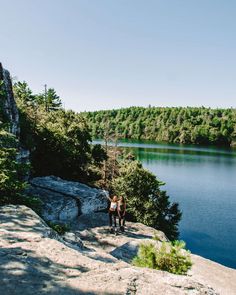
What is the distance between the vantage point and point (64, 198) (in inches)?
907

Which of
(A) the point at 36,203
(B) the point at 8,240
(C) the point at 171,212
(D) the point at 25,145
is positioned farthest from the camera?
(C) the point at 171,212

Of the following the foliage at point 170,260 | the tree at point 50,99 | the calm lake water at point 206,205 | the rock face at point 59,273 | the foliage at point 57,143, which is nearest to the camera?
the rock face at point 59,273

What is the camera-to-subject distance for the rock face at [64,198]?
2192 centimetres

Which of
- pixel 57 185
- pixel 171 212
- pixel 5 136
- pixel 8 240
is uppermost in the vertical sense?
pixel 5 136

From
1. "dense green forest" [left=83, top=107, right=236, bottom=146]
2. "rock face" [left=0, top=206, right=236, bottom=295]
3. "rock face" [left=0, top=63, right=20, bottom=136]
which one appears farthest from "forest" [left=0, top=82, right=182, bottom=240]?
"dense green forest" [left=83, top=107, right=236, bottom=146]

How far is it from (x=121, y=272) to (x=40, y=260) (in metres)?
1.60

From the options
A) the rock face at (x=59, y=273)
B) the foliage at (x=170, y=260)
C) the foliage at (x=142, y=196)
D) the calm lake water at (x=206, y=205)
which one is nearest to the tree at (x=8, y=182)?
the rock face at (x=59, y=273)

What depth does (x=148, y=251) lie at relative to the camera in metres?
10.3

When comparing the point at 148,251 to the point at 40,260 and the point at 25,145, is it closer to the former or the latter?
the point at 40,260

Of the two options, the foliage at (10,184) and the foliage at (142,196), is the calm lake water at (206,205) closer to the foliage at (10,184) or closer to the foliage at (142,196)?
the foliage at (142,196)

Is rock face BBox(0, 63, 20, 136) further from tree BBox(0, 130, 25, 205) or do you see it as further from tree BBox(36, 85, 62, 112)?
tree BBox(36, 85, 62, 112)

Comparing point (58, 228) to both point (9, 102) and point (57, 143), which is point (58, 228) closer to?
point (9, 102)

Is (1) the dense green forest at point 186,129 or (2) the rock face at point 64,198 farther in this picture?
(1) the dense green forest at point 186,129

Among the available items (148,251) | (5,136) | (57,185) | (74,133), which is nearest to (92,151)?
(74,133)
